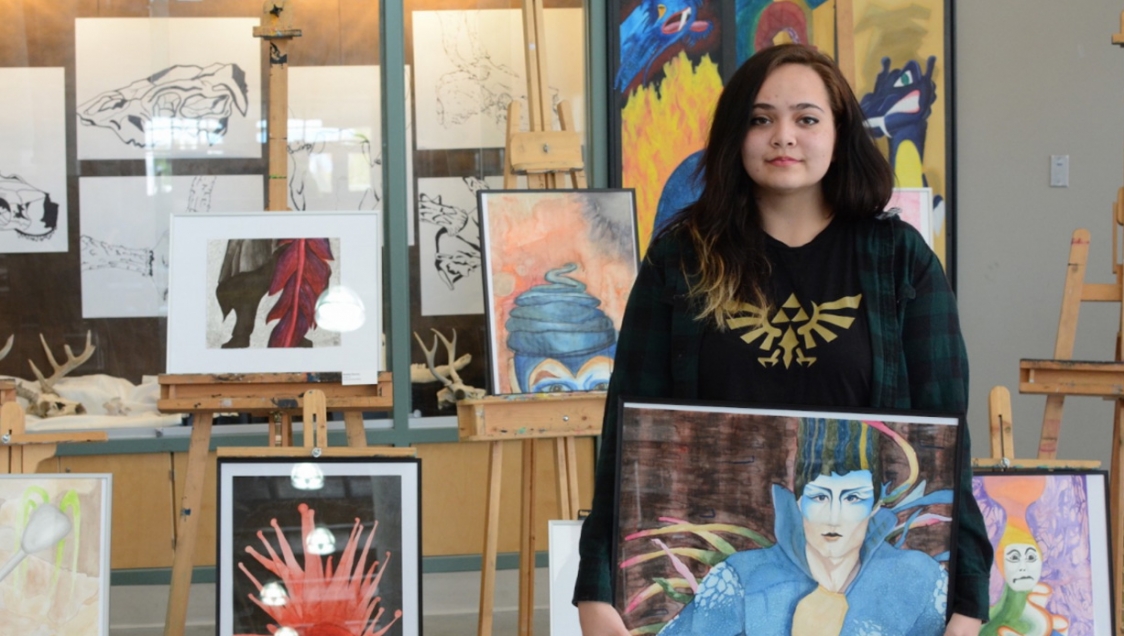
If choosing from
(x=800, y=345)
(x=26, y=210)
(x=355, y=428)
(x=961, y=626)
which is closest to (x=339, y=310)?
(x=355, y=428)

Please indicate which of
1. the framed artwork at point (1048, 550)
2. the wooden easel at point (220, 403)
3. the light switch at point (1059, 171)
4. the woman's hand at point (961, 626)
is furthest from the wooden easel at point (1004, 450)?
the light switch at point (1059, 171)

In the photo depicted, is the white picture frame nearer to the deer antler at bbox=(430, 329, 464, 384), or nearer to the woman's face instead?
the woman's face

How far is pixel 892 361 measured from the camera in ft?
4.88

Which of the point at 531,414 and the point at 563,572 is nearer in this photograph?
the point at 563,572

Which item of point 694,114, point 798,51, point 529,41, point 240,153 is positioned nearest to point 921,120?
point 694,114

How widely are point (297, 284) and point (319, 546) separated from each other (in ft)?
2.67

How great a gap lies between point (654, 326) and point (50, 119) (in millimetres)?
3383

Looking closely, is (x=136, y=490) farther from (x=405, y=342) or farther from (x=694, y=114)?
(x=694, y=114)

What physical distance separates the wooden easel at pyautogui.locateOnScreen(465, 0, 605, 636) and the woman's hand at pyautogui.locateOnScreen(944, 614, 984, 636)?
1.66 metres

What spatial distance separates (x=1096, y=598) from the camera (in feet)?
8.69

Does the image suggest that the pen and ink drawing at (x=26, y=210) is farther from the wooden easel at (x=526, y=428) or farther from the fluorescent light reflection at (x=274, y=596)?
the fluorescent light reflection at (x=274, y=596)

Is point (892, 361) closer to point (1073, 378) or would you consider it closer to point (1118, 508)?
point (1073, 378)

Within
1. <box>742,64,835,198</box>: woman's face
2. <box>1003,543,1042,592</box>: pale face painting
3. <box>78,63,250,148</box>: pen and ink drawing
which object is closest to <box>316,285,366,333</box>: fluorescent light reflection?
<box>78,63,250,148</box>: pen and ink drawing

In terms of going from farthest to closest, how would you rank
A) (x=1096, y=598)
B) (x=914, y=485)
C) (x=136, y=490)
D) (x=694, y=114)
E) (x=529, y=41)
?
1. (x=694, y=114)
2. (x=136, y=490)
3. (x=529, y=41)
4. (x=1096, y=598)
5. (x=914, y=485)
